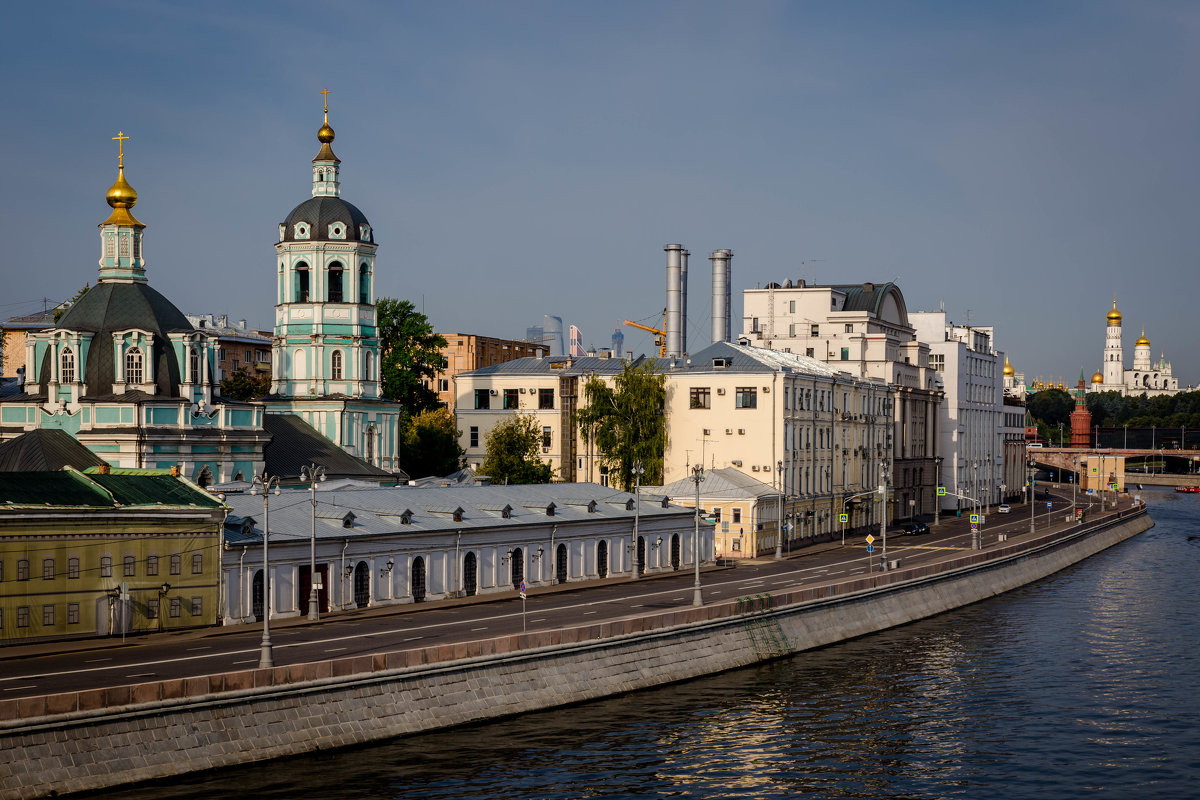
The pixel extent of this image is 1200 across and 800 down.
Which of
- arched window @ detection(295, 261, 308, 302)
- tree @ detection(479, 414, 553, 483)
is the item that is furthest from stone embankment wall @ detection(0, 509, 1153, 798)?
arched window @ detection(295, 261, 308, 302)

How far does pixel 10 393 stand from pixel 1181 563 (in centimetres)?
8309

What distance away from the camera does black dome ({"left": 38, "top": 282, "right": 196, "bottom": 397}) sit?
78.7 metres

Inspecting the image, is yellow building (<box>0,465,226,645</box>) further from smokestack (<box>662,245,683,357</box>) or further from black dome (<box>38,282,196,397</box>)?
smokestack (<box>662,245,683,357</box>)

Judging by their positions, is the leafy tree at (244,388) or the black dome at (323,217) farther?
the leafy tree at (244,388)

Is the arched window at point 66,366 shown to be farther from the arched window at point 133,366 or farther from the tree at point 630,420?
the tree at point 630,420

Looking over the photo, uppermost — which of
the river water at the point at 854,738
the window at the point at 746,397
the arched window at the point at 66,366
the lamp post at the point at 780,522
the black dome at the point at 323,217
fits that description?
the black dome at the point at 323,217

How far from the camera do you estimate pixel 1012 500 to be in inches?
6944

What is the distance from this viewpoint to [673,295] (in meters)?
142

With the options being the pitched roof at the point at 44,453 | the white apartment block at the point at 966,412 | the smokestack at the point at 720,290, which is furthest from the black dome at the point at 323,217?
the white apartment block at the point at 966,412

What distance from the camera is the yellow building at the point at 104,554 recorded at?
51531 millimetres

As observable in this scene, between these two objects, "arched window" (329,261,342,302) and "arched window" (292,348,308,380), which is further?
"arched window" (292,348,308,380)

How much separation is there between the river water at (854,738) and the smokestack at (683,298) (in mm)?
71430

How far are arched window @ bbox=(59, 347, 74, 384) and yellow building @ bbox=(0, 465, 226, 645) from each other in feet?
69.6

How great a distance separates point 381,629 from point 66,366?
104ft
